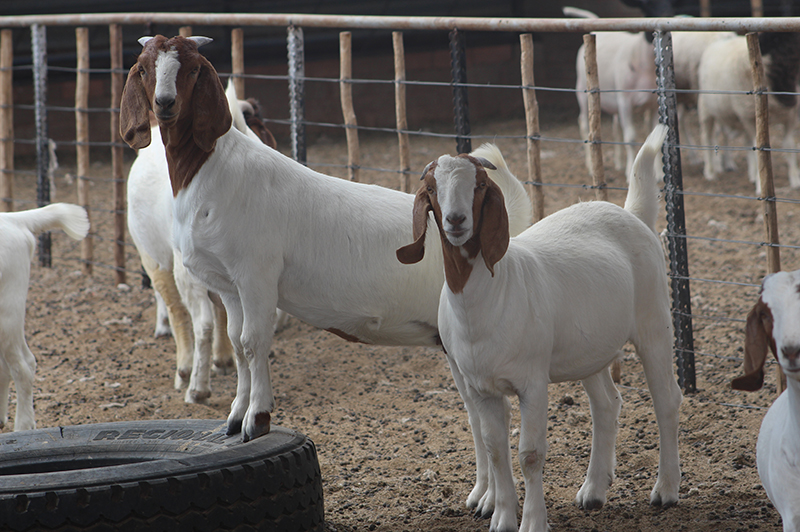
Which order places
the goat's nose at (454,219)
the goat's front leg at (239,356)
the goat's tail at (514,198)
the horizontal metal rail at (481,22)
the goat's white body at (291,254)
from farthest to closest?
the horizontal metal rail at (481,22)
the goat's tail at (514,198)
the goat's front leg at (239,356)
the goat's white body at (291,254)
the goat's nose at (454,219)

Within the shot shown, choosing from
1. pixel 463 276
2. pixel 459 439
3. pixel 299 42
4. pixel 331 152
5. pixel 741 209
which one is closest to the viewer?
pixel 463 276

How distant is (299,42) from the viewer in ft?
22.2

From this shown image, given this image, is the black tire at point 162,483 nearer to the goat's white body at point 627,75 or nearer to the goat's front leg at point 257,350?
the goat's front leg at point 257,350

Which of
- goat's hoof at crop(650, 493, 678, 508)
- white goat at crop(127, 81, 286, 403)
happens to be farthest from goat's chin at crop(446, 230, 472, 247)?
white goat at crop(127, 81, 286, 403)

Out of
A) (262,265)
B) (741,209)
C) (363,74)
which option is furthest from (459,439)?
(363,74)

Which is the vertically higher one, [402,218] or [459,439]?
[402,218]

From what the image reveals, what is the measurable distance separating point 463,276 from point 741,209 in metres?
7.09

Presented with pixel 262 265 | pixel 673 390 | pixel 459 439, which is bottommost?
pixel 459 439

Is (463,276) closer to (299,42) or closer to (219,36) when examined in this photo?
(299,42)

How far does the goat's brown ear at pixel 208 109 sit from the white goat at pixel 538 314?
94cm

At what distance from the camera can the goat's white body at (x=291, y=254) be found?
3.50m

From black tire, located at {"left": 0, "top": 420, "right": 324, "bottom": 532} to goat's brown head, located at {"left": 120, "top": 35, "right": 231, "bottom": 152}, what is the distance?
1224 mm

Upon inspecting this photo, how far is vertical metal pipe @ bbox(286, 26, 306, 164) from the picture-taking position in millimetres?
6711

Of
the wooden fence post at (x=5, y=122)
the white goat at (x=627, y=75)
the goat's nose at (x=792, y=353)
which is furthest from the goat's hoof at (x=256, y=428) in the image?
the white goat at (x=627, y=75)
